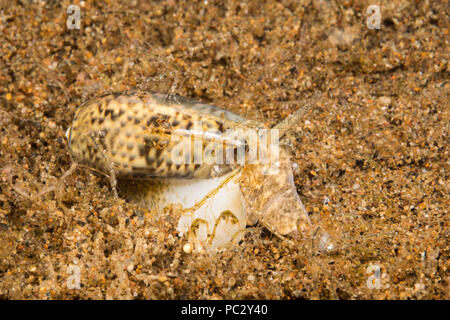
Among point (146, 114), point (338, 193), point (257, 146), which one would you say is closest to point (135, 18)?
point (146, 114)

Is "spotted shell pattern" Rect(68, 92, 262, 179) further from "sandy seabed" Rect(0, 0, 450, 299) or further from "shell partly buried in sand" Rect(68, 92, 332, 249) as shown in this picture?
"sandy seabed" Rect(0, 0, 450, 299)

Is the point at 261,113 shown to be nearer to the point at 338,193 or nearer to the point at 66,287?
the point at 338,193

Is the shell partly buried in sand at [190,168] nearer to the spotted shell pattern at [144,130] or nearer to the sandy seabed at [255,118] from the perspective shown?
the spotted shell pattern at [144,130]

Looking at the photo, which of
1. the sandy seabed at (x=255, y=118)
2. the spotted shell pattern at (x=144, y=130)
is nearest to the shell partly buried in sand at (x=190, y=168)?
the spotted shell pattern at (x=144, y=130)

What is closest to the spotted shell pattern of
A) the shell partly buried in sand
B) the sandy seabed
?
the shell partly buried in sand

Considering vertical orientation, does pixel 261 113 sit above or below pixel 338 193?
above
